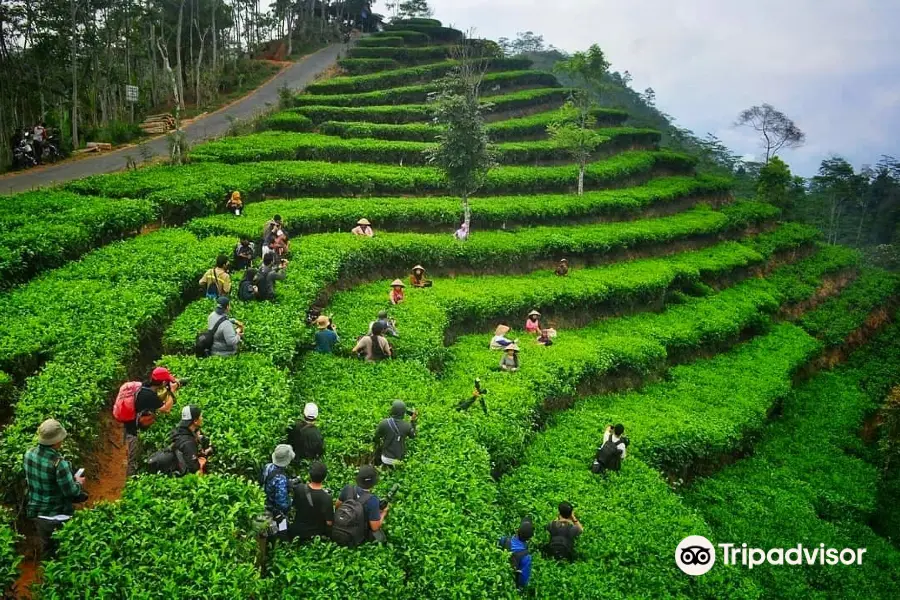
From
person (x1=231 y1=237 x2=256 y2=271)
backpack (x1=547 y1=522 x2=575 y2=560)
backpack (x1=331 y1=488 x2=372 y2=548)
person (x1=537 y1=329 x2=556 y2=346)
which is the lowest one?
backpack (x1=547 y1=522 x2=575 y2=560)

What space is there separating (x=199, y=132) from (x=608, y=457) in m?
28.6

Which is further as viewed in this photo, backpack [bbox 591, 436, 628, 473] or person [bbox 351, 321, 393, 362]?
person [bbox 351, 321, 393, 362]

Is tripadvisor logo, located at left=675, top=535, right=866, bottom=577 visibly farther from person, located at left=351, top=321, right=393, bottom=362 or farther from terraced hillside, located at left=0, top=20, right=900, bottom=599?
person, located at left=351, top=321, right=393, bottom=362

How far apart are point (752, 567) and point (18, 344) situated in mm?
14817

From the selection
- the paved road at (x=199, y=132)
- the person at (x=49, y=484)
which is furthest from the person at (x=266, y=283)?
the paved road at (x=199, y=132)

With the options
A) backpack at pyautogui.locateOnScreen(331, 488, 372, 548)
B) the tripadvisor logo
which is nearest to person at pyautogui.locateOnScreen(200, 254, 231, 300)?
backpack at pyautogui.locateOnScreen(331, 488, 372, 548)

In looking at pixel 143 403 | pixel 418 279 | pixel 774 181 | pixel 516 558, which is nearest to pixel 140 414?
pixel 143 403

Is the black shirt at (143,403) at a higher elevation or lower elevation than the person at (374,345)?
higher

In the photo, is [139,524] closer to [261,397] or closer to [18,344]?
[261,397]

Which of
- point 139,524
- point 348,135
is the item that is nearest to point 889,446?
point 139,524

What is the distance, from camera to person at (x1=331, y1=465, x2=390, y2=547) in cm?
718

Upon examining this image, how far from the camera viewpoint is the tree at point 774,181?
44.1 metres

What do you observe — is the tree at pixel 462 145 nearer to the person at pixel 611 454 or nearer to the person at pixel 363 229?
the person at pixel 363 229

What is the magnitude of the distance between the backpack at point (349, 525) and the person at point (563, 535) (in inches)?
159
